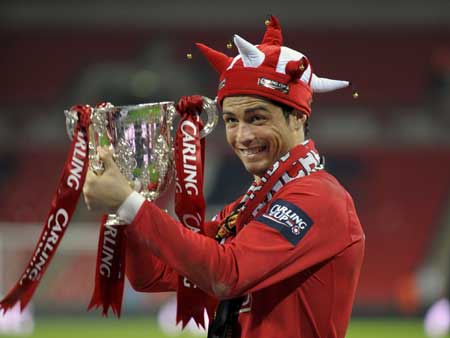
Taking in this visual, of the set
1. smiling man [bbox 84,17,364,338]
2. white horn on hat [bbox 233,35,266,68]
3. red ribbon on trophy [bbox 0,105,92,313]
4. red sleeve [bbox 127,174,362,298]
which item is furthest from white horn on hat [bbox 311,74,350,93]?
red ribbon on trophy [bbox 0,105,92,313]

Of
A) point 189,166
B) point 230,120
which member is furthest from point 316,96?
point 189,166

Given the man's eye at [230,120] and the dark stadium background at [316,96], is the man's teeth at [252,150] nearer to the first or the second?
the man's eye at [230,120]

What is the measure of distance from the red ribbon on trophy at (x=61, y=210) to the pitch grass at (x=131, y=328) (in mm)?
6805

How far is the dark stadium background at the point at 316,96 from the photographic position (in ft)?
49.7

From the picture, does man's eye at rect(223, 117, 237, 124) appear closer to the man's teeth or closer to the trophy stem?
the man's teeth

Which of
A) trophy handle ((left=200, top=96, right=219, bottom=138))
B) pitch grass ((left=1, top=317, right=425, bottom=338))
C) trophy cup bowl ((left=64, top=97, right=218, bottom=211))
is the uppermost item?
trophy handle ((left=200, top=96, right=219, bottom=138))

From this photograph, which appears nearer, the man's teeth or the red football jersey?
the red football jersey

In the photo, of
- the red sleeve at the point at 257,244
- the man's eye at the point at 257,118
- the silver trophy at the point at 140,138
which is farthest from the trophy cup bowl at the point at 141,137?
the red sleeve at the point at 257,244

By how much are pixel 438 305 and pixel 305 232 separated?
9.00 meters

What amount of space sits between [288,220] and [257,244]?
0.35 ft

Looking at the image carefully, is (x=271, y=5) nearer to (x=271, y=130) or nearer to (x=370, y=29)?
(x=370, y=29)

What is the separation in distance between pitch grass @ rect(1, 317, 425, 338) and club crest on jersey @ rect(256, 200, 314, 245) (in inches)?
276

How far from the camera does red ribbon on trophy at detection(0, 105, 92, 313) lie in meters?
2.53

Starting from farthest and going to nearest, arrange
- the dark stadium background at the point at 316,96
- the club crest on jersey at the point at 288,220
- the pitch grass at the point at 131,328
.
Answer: the dark stadium background at the point at 316,96, the pitch grass at the point at 131,328, the club crest on jersey at the point at 288,220
